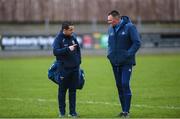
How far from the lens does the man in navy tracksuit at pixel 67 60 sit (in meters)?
13.8

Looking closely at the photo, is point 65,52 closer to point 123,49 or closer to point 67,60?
point 67,60

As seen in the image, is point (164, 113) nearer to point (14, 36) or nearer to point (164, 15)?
point (14, 36)

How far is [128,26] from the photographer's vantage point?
46.4 feet

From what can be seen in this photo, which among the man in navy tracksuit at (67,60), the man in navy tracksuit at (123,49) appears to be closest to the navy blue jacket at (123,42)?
the man in navy tracksuit at (123,49)

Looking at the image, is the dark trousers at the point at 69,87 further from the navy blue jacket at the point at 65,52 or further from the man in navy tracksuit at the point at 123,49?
the man in navy tracksuit at the point at 123,49

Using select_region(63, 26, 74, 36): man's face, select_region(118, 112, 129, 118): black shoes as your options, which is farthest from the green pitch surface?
select_region(63, 26, 74, 36): man's face

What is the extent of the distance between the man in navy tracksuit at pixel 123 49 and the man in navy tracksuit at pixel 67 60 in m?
0.83

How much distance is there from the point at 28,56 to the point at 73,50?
102 ft

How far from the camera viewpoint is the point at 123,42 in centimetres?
1419

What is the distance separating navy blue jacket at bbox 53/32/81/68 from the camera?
13.9 m

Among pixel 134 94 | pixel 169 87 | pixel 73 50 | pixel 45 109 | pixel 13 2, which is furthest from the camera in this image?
pixel 13 2

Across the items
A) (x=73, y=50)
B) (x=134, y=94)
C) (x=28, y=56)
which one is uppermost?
(x=73, y=50)

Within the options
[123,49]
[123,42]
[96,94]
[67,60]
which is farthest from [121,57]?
[96,94]

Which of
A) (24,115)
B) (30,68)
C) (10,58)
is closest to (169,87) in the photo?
(24,115)
